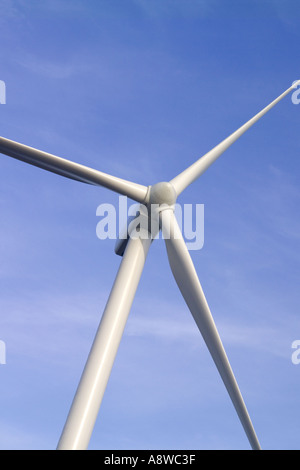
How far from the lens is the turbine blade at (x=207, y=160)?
2205cm

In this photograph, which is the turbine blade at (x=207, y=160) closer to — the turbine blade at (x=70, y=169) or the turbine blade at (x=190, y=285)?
the turbine blade at (x=70, y=169)

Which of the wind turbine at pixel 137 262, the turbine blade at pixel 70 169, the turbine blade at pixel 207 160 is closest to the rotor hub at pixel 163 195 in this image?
the wind turbine at pixel 137 262

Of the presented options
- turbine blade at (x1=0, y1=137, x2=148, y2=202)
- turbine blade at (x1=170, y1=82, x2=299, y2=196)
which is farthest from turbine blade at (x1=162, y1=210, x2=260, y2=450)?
turbine blade at (x1=170, y1=82, x2=299, y2=196)

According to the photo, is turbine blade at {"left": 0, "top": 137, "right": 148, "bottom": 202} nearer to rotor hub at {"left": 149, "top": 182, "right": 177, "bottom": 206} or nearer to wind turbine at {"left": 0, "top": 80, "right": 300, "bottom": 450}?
wind turbine at {"left": 0, "top": 80, "right": 300, "bottom": 450}

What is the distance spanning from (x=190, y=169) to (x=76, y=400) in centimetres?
1043

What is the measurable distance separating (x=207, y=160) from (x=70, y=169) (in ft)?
20.5

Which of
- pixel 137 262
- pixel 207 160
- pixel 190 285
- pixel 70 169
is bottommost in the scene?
pixel 190 285

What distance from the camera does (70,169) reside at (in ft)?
64.8

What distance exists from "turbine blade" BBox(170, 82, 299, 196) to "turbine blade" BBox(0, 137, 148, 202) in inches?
73.1

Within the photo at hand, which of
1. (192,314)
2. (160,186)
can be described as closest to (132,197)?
(160,186)

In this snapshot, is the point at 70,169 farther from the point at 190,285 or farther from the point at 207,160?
the point at 207,160

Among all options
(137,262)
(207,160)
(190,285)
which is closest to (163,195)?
(137,262)
